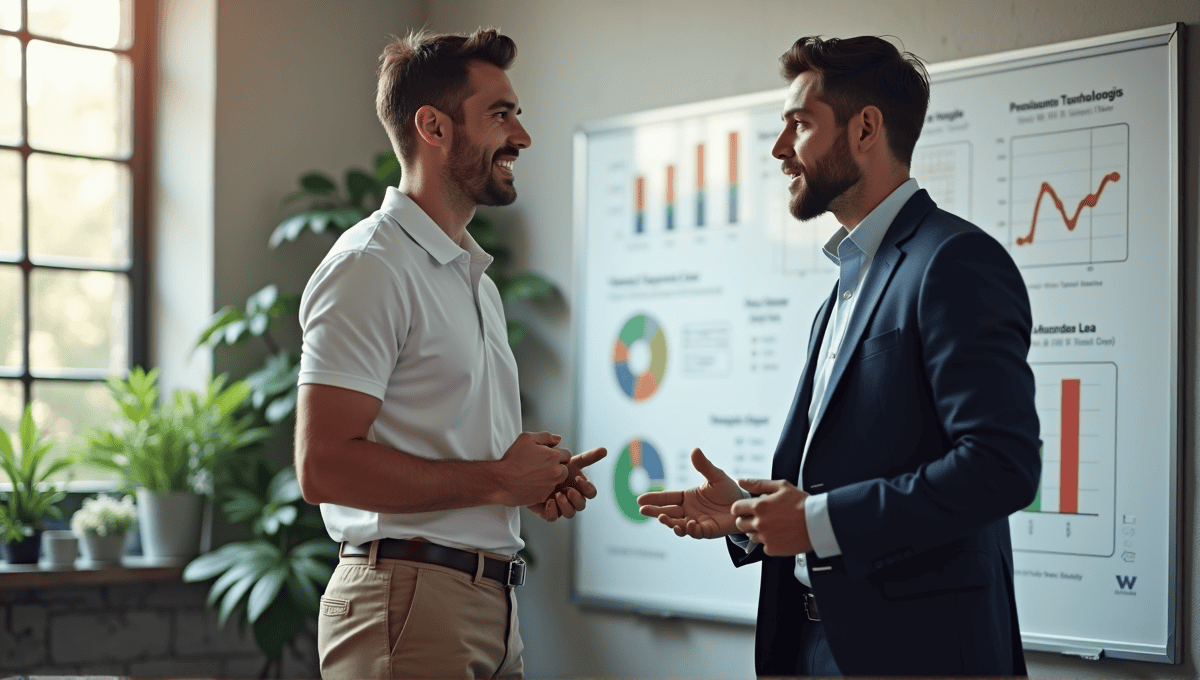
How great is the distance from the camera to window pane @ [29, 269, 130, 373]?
12.8 feet

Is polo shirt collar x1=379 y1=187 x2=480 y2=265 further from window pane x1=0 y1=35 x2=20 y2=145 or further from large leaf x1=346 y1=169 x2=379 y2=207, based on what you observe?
window pane x1=0 y1=35 x2=20 y2=145

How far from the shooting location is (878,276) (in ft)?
5.66

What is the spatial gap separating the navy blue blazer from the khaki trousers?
22.5 inches

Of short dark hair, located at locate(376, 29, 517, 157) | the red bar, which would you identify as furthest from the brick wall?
the red bar

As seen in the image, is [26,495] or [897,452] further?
[26,495]

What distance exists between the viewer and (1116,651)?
254 cm

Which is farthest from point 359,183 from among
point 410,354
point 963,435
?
point 963,435

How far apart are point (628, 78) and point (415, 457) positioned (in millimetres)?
2279

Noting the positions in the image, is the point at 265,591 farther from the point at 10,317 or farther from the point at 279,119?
the point at 279,119

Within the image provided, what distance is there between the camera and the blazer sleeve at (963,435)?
148cm

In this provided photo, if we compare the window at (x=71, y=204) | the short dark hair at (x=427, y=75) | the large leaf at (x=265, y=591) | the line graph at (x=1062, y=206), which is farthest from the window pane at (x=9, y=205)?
the line graph at (x=1062, y=206)

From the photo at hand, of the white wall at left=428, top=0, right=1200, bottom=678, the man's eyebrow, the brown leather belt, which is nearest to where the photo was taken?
the brown leather belt

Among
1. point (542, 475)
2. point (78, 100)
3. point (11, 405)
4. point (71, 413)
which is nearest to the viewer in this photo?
point (542, 475)

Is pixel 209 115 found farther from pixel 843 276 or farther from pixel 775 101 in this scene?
pixel 843 276
